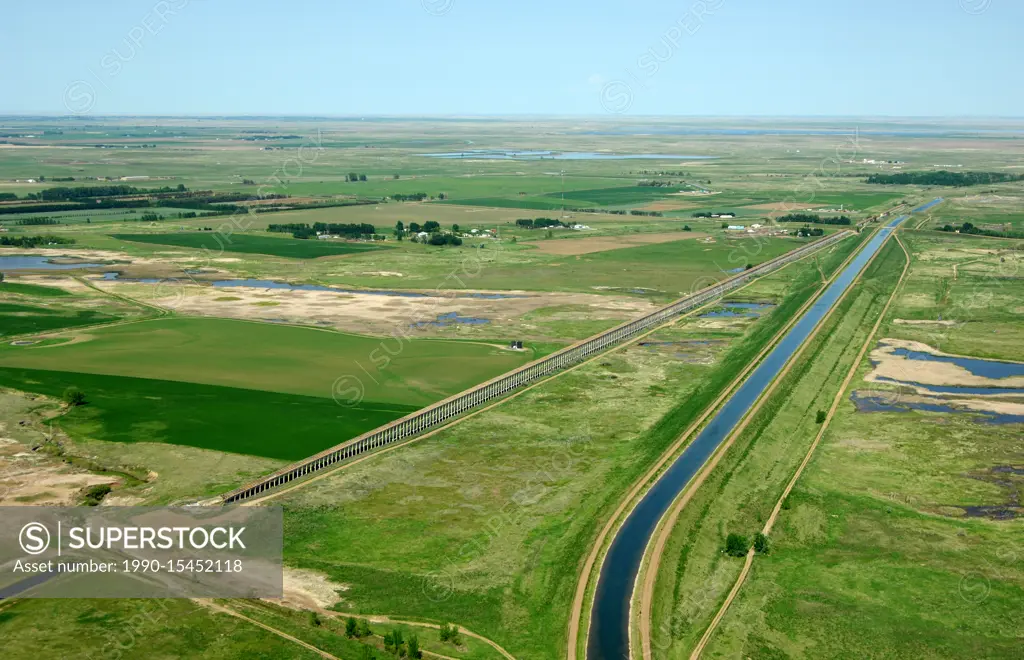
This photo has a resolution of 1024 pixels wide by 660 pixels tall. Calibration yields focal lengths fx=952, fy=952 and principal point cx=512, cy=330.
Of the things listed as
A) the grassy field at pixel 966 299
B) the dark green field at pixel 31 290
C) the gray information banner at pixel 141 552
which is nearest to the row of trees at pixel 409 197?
the grassy field at pixel 966 299

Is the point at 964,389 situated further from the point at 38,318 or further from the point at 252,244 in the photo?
the point at 252,244

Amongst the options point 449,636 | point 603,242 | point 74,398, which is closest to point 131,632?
point 449,636

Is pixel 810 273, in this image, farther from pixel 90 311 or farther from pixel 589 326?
pixel 90 311

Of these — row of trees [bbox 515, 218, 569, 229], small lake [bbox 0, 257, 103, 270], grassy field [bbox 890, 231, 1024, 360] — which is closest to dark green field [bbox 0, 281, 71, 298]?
small lake [bbox 0, 257, 103, 270]

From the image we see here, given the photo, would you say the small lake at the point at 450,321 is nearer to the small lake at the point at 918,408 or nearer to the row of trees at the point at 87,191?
the small lake at the point at 918,408

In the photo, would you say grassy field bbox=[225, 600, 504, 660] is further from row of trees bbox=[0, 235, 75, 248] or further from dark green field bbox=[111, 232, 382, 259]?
row of trees bbox=[0, 235, 75, 248]
